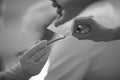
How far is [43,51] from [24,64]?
11 centimetres

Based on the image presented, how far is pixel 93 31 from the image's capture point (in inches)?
26.7

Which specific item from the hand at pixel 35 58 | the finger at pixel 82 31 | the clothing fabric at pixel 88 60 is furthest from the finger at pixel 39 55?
the finger at pixel 82 31

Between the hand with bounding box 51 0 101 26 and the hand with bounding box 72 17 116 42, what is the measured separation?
10cm

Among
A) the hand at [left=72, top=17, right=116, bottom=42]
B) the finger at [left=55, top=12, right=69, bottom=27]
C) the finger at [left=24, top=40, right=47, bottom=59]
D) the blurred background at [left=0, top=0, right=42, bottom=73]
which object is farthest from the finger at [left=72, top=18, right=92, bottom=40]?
the blurred background at [left=0, top=0, right=42, bottom=73]

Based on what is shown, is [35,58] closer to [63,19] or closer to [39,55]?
[39,55]

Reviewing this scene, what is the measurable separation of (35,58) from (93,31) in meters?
0.34

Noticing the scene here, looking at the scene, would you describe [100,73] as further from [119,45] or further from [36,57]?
[36,57]

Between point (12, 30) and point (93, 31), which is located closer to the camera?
point (93, 31)

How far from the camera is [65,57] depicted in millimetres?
789

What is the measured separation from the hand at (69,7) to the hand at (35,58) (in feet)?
0.51

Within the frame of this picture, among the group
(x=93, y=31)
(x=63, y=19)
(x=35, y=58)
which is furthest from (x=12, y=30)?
(x=93, y=31)

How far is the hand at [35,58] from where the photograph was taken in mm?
904

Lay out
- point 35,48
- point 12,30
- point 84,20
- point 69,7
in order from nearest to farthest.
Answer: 1. point 84,20
2. point 69,7
3. point 35,48
4. point 12,30

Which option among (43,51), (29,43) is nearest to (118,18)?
(43,51)
